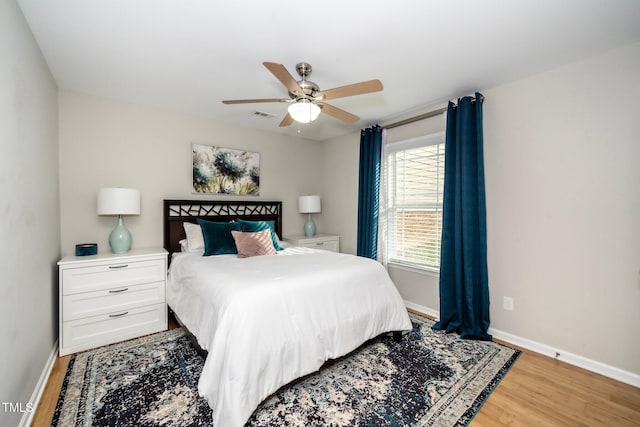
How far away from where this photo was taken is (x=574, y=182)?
230cm

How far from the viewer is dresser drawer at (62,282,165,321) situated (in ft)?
7.99

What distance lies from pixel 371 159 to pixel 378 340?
2.31 metres

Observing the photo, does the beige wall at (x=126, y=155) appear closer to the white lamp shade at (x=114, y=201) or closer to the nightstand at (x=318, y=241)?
the white lamp shade at (x=114, y=201)

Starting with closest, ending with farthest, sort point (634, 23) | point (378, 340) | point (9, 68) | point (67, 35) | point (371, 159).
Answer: point (9, 68), point (634, 23), point (67, 35), point (378, 340), point (371, 159)

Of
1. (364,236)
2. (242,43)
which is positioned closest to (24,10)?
(242,43)

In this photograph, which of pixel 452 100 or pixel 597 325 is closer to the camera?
pixel 597 325

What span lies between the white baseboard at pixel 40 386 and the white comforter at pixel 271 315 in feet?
2.97

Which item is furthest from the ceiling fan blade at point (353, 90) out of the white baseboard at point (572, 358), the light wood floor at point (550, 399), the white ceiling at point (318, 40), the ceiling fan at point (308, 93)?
the white baseboard at point (572, 358)

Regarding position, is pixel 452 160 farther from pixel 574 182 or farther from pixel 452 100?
pixel 574 182

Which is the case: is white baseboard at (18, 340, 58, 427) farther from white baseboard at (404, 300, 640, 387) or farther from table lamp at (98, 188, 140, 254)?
white baseboard at (404, 300, 640, 387)

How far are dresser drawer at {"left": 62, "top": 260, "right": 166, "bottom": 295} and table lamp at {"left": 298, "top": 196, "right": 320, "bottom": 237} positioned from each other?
2.13 meters

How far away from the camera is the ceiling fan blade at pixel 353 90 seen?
6.42 feet

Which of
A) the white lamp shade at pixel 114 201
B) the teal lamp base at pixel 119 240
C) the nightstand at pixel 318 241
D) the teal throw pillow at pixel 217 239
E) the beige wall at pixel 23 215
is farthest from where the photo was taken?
the nightstand at pixel 318 241

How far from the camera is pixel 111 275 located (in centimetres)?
261
